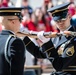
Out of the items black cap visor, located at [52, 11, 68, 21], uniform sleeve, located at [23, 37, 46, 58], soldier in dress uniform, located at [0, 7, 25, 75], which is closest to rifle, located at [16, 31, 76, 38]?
uniform sleeve, located at [23, 37, 46, 58]

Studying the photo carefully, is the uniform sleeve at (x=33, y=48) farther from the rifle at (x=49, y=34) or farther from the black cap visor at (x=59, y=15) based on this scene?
the black cap visor at (x=59, y=15)

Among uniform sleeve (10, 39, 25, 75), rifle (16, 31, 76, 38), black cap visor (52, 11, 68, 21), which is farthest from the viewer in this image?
black cap visor (52, 11, 68, 21)

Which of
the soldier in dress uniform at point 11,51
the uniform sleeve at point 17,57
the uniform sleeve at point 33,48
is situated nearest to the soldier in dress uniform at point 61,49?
the uniform sleeve at point 33,48

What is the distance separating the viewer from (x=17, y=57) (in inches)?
153

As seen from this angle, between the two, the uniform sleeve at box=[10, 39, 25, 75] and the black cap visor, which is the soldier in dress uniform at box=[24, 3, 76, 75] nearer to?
the black cap visor

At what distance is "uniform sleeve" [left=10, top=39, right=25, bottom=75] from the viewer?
387 centimetres

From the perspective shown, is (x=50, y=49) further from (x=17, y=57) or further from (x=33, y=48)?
(x=17, y=57)

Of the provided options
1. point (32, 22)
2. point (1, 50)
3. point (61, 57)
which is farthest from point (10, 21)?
point (32, 22)

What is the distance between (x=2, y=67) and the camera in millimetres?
3922

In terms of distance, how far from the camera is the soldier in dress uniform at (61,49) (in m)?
4.88

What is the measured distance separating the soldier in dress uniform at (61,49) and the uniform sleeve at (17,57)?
96 centimetres

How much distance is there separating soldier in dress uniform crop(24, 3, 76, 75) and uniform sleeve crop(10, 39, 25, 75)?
96 cm

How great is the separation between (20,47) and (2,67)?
263mm

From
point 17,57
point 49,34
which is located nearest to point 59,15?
point 49,34
